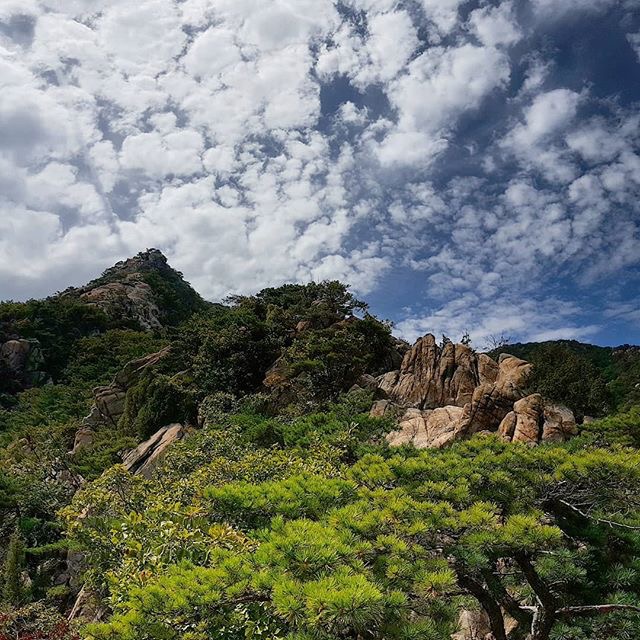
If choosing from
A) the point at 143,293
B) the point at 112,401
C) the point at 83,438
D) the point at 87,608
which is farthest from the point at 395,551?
the point at 143,293

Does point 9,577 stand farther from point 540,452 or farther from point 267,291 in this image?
point 267,291

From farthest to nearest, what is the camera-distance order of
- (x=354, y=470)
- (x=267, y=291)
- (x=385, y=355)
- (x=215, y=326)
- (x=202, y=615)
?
(x=267, y=291), (x=215, y=326), (x=385, y=355), (x=354, y=470), (x=202, y=615)

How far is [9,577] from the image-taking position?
821 inches

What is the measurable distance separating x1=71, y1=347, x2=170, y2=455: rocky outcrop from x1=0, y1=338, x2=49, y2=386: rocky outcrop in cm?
2425

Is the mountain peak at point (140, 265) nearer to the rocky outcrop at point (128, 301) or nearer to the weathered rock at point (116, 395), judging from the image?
the rocky outcrop at point (128, 301)

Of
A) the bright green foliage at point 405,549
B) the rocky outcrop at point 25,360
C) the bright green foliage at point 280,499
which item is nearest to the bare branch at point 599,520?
the bright green foliage at point 405,549

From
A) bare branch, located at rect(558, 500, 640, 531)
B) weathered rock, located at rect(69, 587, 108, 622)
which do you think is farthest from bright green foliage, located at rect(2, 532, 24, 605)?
bare branch, located at rect(558, 500, 640, 531)

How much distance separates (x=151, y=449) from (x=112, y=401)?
45.2ft

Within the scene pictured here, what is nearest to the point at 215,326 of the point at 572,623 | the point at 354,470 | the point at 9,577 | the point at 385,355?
the point at 385,355

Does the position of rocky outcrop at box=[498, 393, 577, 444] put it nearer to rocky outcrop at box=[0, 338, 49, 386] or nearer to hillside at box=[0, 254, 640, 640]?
hillside at box=[0, 254, 640, 640]

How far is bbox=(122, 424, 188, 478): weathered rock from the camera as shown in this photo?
25800mm

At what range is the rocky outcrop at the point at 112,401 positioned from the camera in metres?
35.5

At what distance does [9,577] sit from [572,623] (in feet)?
76.1

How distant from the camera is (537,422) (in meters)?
19.7
